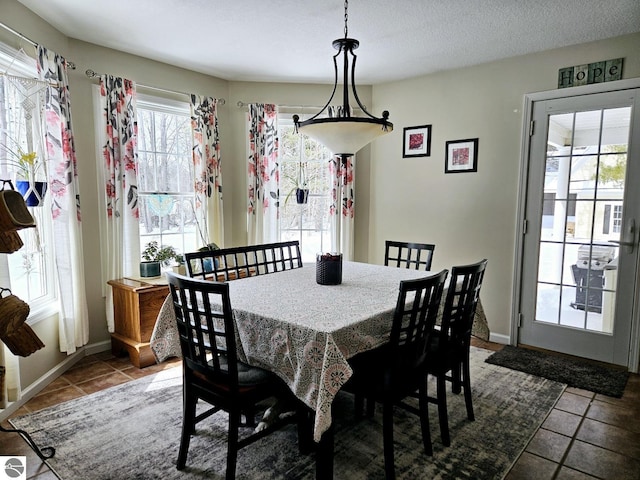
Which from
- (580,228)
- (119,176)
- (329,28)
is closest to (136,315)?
(119,176)

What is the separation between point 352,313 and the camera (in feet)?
6.23

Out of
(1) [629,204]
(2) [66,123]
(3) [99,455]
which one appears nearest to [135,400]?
(3) [99,455]

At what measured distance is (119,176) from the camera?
343 centimetres

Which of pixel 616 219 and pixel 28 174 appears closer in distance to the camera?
pixel 28 174

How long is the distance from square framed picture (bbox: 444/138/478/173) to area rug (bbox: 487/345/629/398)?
1.71 meters

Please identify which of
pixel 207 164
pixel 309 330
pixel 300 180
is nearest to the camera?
pixel 309 330

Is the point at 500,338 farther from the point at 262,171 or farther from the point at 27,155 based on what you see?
the point at 27,155

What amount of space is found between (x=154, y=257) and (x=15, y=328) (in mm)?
1740

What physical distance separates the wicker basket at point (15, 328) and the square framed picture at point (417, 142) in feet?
11.5

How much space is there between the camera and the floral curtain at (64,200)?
2.88m

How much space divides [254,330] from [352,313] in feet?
1.51

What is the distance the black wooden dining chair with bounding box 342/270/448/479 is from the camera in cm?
184

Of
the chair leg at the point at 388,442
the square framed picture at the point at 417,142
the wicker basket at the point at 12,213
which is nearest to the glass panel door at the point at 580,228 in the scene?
the square framed picture at the point at 417,142

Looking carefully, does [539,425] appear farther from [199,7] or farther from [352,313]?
[199,7]
